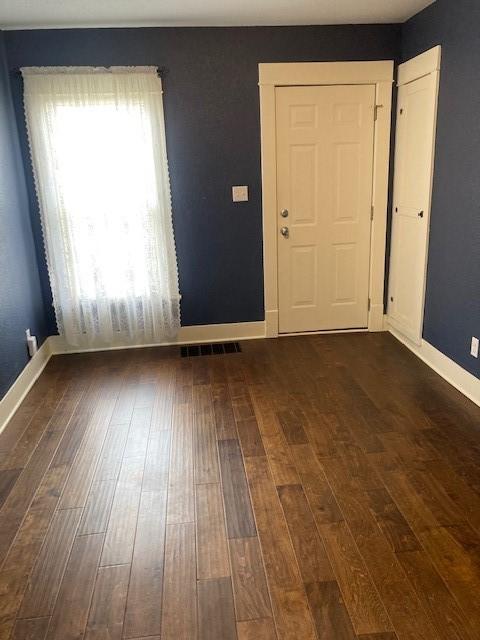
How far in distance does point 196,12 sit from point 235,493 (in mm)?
3086

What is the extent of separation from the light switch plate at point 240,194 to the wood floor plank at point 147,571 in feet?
8.25

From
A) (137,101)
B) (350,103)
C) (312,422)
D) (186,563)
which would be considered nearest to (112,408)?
(312,422)

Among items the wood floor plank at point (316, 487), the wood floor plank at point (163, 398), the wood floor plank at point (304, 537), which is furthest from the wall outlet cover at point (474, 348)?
the wood floor plank at point (163, 398)

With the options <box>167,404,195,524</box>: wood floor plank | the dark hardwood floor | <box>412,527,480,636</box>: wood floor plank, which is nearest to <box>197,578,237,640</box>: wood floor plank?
the dark hardwood floor

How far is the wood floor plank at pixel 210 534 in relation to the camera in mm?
1892

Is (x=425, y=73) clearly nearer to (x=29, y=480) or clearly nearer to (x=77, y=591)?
(x=29, y=480)

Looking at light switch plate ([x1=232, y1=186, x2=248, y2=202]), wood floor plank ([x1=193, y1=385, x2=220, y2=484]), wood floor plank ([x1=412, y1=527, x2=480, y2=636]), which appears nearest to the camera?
wood floor plank ([x1=412, y1=527, x2=480, y2=636])

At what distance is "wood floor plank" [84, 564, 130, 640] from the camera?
64.8 inches

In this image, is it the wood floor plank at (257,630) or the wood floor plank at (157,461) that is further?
the wood floor plank at (157,461)

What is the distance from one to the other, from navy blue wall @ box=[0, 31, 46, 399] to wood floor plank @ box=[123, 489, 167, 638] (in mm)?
1392

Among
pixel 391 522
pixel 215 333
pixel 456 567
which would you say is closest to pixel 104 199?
pixel 215 333

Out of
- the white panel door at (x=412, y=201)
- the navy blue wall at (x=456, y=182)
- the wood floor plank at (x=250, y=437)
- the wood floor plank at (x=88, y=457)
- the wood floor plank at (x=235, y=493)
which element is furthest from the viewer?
the white panel door at (x=412, y=201)

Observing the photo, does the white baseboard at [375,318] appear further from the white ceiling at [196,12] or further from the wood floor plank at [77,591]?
the wood floor plank at [77,591]

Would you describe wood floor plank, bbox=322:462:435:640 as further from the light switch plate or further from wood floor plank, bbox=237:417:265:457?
the light switch plate
